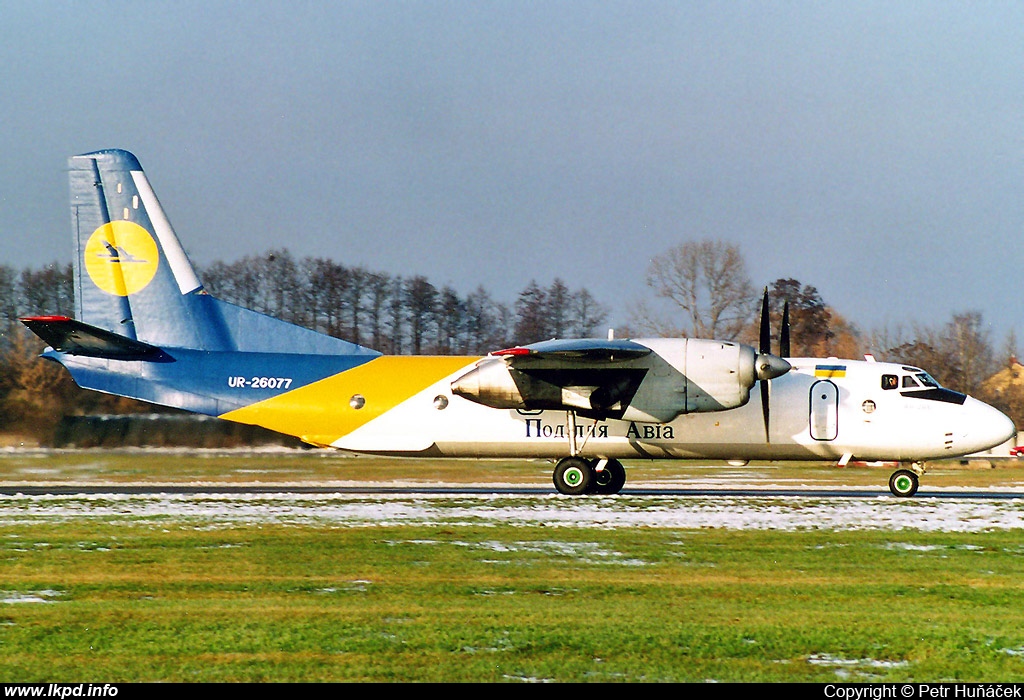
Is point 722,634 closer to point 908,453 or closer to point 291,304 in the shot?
point 908,453

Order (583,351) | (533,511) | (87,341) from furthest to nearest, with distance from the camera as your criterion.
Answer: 1. (87,341)
2. (583,351)
3. (533,511)

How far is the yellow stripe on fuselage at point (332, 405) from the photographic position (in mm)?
21266

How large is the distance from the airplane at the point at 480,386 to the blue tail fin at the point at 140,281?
0.10ft

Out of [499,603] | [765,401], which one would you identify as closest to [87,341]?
[765,401]

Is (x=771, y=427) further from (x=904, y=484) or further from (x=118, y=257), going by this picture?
(x=118, y=257)

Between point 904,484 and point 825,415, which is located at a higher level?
point 825,415

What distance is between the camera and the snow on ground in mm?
15789

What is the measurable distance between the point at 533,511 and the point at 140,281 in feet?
35.3

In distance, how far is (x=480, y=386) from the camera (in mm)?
20422

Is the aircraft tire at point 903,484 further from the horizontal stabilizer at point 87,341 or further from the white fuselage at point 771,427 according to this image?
the horizontal stabilizer at point 87,341

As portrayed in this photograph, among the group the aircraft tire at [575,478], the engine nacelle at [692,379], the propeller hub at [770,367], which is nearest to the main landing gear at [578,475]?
the aircraft tire at [575,478]

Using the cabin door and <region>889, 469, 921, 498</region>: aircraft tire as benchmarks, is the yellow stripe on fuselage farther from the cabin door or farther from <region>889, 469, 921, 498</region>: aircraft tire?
<region>889, 469, 921, 498</region>: aircraft tire

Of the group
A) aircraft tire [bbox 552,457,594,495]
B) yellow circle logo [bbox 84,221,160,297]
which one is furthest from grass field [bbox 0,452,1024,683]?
yellow circle logo [bbox 84,221,160,297]

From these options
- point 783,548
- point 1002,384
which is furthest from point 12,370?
point 1002,384
